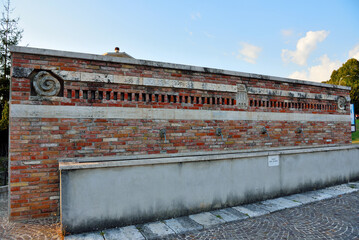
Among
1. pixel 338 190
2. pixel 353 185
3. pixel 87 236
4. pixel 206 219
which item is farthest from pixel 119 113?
pixel 353 185

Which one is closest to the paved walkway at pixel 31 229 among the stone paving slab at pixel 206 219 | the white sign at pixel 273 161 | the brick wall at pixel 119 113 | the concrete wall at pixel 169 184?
the brick wall at pixel 119 113

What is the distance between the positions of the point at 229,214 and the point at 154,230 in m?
1.80

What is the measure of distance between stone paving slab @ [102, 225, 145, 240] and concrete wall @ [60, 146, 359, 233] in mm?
147

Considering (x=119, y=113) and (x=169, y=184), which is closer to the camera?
(x=169, y=184)

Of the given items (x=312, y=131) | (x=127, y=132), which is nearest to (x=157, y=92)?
(x=127, y=132)

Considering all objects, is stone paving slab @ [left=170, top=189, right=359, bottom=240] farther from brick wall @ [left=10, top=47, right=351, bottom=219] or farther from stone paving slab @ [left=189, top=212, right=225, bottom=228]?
brick wall @ [left=10, top=47, right=351, bottom=219]

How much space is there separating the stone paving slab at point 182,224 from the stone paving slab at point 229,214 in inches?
27.0

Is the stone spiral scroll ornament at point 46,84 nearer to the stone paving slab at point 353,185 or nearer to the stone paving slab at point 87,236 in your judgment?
the stone paving slab at point 87,236

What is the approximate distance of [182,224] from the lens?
4.45 meters

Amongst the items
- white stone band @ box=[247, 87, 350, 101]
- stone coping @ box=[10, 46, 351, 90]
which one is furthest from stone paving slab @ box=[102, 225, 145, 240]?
white stone band @ box=[247, 87, 350, 101]

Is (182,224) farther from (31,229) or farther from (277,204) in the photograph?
(31,229)

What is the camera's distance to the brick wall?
470 centimetres

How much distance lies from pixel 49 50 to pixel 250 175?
222 inches

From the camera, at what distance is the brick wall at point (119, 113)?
4703 millimetres
